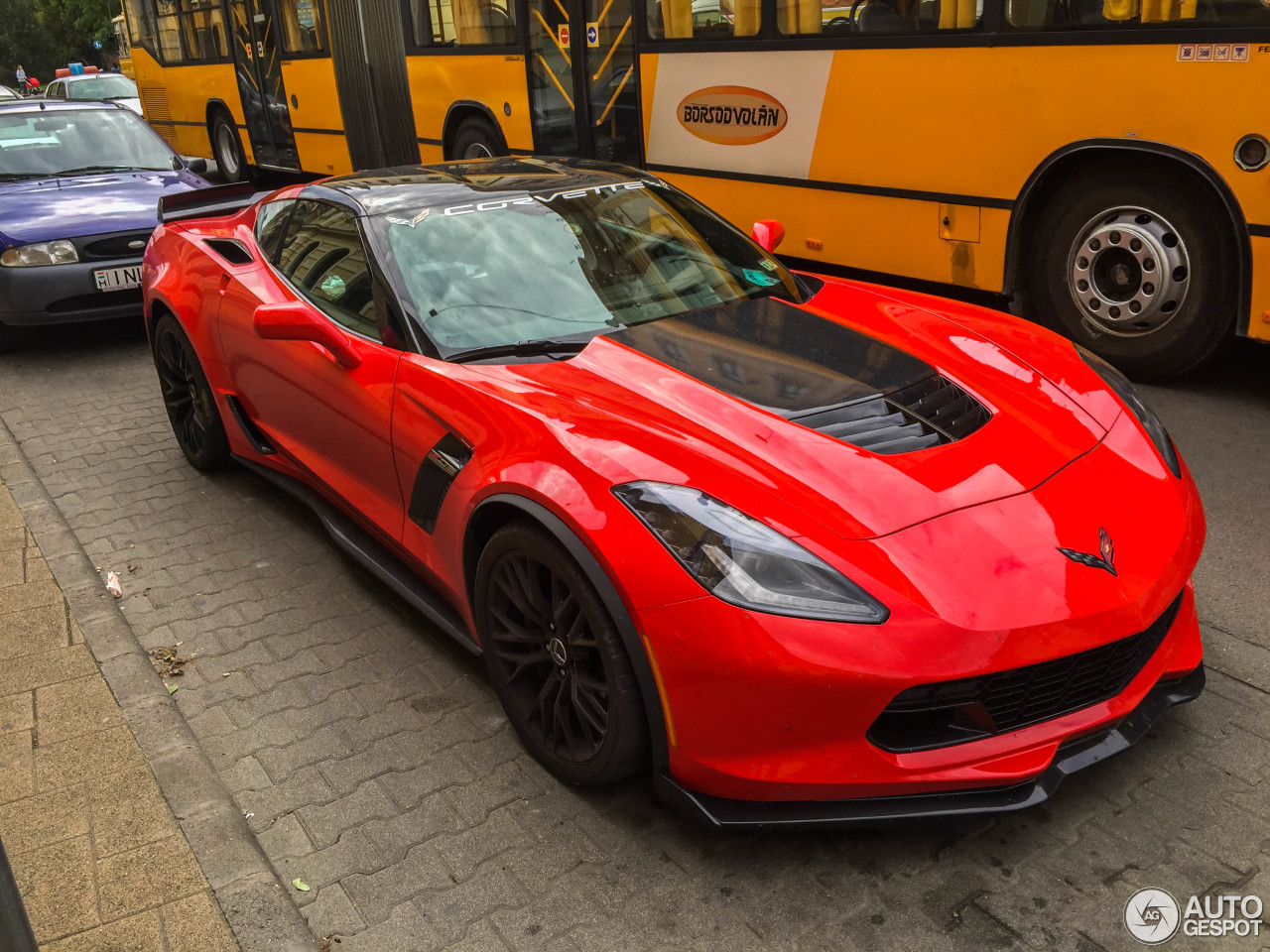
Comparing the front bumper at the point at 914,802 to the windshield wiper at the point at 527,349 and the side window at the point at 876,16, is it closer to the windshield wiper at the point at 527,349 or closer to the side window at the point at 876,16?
the windshield wiper at the point at 527,349

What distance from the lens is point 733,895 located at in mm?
2492

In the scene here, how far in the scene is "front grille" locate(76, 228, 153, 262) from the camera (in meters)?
7.36

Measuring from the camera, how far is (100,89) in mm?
22500

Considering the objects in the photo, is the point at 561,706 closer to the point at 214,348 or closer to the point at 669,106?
the point at 214,348

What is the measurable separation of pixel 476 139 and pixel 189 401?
559cm

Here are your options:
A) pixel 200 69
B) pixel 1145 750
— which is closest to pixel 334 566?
pixel 1145 750

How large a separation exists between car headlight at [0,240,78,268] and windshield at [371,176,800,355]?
4.62 meters

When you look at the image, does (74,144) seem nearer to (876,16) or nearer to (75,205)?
(75,205)

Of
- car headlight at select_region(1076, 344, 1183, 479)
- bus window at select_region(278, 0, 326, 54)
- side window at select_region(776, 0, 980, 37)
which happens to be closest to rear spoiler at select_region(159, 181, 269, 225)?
side window at select_region(776, 0, 980, 37)

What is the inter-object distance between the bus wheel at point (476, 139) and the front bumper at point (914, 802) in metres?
8.21

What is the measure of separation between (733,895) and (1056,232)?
4594 mm

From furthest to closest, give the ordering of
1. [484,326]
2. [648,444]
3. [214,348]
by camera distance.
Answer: [214,348] → [484,326] → [648,444]

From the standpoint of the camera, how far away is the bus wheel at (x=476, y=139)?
9.86 metres

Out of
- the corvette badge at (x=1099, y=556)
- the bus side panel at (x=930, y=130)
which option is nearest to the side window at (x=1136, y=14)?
the bus side panel at (x=930, y=130)
